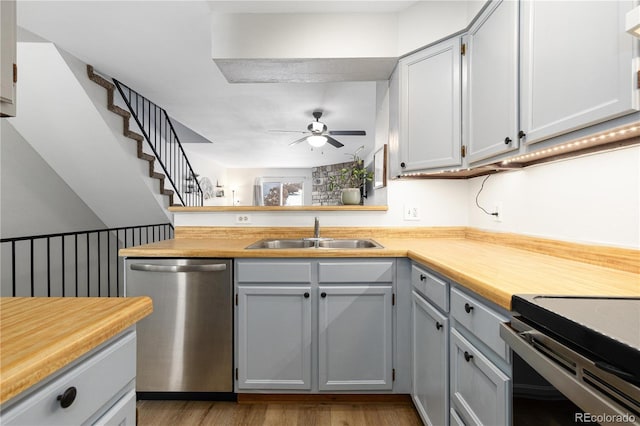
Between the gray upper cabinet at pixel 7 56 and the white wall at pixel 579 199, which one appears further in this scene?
the white wall at pixel 579 199

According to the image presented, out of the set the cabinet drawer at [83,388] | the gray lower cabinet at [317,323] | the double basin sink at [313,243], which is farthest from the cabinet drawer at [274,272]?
the cabinet drawer at [83,388]

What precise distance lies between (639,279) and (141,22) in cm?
324

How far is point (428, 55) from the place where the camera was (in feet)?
6.90

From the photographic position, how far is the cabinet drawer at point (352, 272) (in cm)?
193

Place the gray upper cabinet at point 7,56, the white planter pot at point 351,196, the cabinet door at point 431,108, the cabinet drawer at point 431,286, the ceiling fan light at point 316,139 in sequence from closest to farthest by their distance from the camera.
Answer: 1. the gray upper cabinet at point 7,56
2. the cabinet drawer at point 431,286
3. the cabinet door at point 431,108
4. the white planter pot at point 351,196
5. the ceiling fan light at point 316,139

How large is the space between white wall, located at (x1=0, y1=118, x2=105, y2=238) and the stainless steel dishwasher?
8.69 feet

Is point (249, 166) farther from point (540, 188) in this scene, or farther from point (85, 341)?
point (85, 341)

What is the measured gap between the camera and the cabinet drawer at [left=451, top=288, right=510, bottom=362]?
100 cm

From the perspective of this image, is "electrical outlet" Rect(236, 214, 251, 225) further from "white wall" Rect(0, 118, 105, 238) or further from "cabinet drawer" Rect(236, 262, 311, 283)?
"white wall" Rect(0, 118, 105, 238)

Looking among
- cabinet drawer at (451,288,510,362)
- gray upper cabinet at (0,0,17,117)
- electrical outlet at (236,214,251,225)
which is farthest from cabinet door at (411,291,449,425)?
gray upper cabinet at (0,0,17,117)

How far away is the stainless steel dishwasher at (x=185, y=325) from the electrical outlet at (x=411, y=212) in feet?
4.55

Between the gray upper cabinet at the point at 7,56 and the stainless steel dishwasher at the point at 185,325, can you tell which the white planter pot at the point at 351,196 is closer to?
the stainless steel dishwasher at the point at 185,325

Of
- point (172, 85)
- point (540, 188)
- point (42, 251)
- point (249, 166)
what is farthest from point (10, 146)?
point (249, 166)

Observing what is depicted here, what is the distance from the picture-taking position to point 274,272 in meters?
1.94
